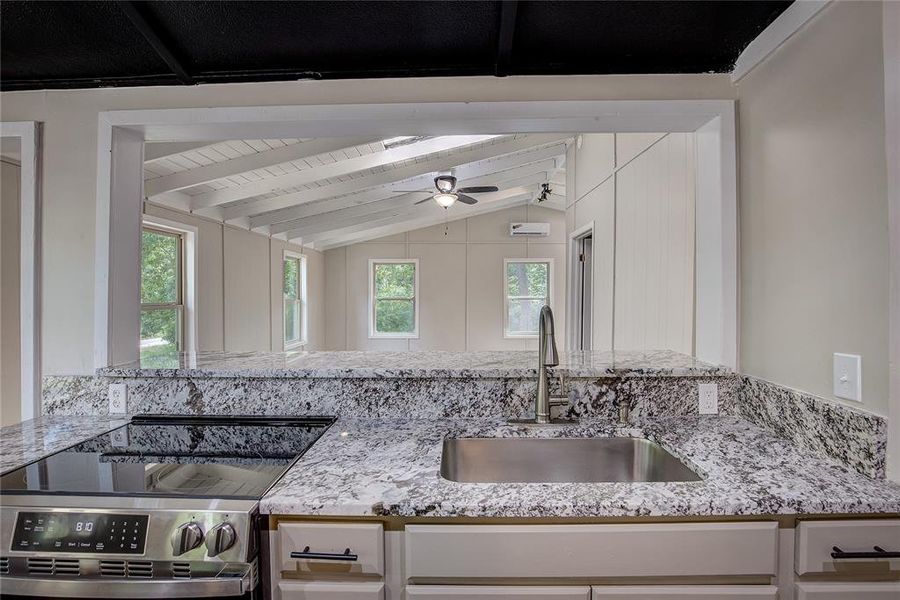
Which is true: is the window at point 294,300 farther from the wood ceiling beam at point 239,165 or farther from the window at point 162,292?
the wood ceiling beam at point 239,165

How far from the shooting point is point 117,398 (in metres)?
1.62

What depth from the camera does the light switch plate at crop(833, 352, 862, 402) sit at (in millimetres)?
A: 1072

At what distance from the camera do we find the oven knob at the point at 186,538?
3.10ft

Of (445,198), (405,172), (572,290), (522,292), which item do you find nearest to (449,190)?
(445,198)

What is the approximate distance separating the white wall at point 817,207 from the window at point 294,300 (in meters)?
6.29

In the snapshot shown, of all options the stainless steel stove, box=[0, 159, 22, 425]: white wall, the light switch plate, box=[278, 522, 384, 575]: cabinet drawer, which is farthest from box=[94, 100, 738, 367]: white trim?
box=[0, 159, 22, 425]: white wall

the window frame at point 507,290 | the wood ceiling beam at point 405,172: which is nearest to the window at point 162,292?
the wood ceiling beam at point 405,172

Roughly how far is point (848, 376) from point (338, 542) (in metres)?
1.36

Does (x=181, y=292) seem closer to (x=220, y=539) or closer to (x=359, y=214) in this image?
(x=359, y=214)

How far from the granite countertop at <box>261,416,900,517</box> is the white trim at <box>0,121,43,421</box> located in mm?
1240

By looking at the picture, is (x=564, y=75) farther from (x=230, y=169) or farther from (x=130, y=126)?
(x=230, y=169)

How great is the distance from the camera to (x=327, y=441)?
53.7 inches

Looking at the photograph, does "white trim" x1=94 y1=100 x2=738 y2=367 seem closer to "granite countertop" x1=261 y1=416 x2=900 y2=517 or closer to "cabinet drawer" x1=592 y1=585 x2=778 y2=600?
"granite countertop" x1=261 y1=416 x2=900 y2=517

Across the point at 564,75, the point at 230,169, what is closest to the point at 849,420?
the point at 564,75
